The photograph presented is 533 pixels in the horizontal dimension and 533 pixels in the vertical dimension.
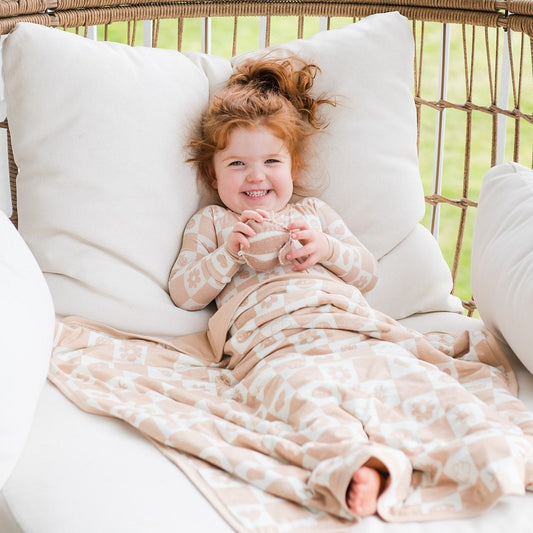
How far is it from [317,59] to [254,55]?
11 centimetres

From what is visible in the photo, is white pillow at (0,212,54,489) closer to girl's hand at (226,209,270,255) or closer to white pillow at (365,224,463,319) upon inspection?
girl's hand at (226,209,270,255)

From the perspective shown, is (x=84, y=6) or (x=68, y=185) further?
(x=84, y=6)

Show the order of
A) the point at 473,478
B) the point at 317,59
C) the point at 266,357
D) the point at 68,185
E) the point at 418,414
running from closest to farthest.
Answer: the point at 473,478 → the point at 418,414 → the point at 266,357 → the point at 68,185 → the point at 317,59

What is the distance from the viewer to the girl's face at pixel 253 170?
4.42 feet

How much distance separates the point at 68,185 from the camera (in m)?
1.30

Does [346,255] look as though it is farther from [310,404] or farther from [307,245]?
[310,404]

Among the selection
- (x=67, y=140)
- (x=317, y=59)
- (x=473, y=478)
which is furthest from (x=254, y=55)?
(x=473, y=478)

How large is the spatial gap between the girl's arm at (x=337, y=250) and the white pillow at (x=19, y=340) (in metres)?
0.41

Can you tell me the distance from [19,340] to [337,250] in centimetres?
56

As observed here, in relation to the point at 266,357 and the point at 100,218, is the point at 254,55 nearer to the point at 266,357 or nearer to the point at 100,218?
the point at 100,218

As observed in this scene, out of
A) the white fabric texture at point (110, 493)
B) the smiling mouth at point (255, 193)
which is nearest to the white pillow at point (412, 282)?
the smiling mouth at point (255, 193)

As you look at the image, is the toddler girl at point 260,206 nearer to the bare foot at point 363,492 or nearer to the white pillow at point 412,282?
the white pillow at point 412,282

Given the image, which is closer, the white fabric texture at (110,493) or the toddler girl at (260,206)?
the white fabric texture at (110,493)

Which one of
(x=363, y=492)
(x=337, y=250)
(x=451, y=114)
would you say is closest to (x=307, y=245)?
(x=337, y=250)
